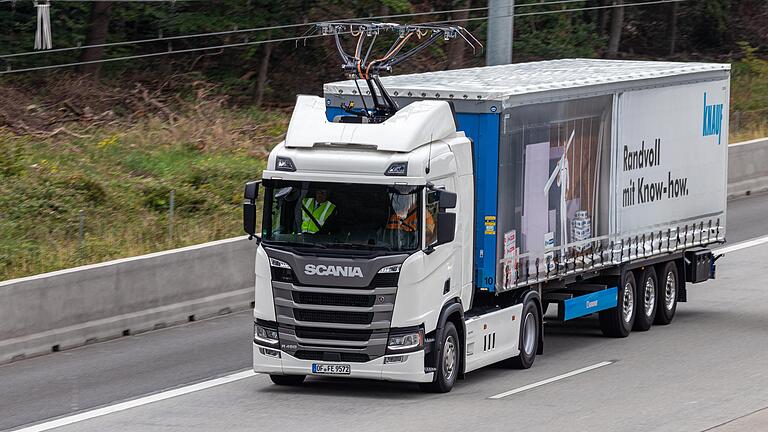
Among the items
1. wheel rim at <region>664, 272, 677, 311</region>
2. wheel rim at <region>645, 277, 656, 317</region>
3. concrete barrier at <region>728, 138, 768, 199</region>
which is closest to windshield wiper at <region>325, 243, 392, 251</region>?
wheel rim at <region>645, 277, 656, 317</region>

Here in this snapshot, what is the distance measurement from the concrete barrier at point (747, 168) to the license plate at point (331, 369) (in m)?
20.6

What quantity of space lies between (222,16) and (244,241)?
19.5 m

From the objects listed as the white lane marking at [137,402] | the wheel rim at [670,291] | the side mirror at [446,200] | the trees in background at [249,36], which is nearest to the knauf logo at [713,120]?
the wheel rim at [670,291]

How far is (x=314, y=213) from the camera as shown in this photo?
49.8 ft

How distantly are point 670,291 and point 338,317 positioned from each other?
25.7 feet

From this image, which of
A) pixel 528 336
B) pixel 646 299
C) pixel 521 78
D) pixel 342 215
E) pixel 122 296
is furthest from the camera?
pixel 646 299

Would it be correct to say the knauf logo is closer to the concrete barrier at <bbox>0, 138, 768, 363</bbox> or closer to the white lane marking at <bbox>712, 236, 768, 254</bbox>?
the white lane marking at <bbox>712, 236, 768, 254</bbox>

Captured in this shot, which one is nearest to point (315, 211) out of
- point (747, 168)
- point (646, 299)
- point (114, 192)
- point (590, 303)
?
point (590, 303)

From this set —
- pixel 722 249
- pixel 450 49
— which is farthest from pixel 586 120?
pixel 450 49

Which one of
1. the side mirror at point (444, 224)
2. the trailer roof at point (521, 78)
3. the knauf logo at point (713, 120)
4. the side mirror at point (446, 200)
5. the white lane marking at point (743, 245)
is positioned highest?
the trailer roof at point (521, 78)

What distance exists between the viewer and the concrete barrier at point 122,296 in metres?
17.9

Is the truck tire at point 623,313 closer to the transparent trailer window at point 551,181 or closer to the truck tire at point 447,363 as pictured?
the transparent trailer window at point 551,181

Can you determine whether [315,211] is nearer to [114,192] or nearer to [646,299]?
[646,299]

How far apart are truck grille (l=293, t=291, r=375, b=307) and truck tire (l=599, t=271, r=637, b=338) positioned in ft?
18.7
